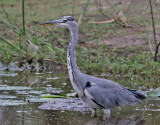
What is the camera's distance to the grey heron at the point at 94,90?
639cm

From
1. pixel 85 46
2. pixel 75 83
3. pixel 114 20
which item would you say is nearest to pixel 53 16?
pixel 114 20

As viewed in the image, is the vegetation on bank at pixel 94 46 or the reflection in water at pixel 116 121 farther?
the vegetation on bank at pixel 94 46

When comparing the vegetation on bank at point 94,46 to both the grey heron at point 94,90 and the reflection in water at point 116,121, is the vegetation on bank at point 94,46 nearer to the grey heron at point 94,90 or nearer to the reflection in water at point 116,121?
the grey heron at point 94,90

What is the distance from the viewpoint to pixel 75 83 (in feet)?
21.3

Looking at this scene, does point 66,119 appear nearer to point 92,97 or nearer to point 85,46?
point 92,97

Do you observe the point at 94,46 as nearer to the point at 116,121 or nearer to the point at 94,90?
the point at 94,90

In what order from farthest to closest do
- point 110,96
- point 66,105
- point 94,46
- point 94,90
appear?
point 94,46
point 66,105
point 110,96
point 94,90

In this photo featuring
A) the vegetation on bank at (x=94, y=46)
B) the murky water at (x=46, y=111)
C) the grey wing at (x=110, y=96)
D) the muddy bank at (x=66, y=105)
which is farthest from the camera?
the vegetation on bank at (x=94, y=46)

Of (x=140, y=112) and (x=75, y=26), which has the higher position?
(x=75, y=26)

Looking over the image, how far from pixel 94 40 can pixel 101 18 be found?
234 cm

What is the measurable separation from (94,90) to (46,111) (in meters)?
0.81

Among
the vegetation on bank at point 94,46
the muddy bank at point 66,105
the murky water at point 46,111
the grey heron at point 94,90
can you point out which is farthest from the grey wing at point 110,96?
the vegetation on bank at point 94,46

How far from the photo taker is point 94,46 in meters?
10.8

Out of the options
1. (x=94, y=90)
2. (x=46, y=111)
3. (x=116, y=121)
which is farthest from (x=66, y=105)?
(x=116, y=121)
